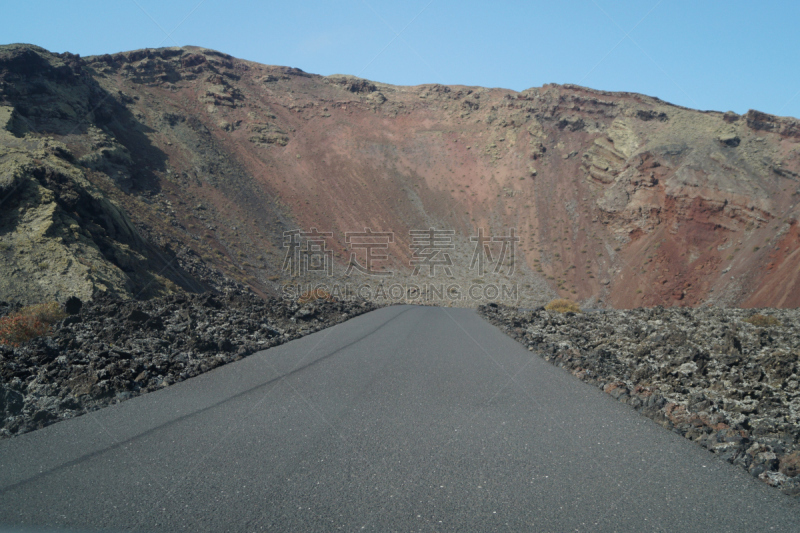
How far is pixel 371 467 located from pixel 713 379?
6.37 m

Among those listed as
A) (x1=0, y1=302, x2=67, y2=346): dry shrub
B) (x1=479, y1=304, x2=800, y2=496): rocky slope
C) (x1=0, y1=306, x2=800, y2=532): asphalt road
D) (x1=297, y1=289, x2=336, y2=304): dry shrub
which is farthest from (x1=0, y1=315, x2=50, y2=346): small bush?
(x1=297, y1=289, x2=336, y2=304): dry shrub

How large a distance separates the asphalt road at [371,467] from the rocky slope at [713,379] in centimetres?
31

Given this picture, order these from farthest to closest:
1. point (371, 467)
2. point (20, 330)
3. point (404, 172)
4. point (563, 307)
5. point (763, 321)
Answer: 1. point (404, 172)
2. point (563, 307)
3. point (763, 321)
4. point (20, 330)
5. point (371, 467)

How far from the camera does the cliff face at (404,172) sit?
3078 cm

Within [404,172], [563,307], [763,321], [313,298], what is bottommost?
[563,307]

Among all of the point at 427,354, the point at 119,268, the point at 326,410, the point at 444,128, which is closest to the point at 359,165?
the point at 444,128

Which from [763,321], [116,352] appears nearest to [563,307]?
[763,321]

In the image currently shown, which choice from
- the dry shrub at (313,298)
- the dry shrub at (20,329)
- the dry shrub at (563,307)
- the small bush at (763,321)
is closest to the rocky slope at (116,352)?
the dry shrub at (20,329)

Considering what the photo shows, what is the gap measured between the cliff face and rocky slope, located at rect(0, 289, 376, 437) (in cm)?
437

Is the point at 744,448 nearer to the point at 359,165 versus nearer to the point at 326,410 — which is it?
the point at 326,410

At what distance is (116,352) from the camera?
7875mm

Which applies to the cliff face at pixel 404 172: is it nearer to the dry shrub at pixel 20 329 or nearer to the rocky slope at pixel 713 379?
the dry shrub at pixel 20 329

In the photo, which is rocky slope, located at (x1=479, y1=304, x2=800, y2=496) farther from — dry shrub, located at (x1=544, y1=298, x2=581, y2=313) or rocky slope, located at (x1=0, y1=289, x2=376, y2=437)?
dry shrub, located at (x1=544, y1=298, x2=581, y2=313)

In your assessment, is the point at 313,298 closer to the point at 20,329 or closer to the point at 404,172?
the point at 20,329
